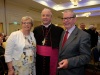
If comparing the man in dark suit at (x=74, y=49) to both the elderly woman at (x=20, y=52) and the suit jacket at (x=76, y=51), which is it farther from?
the elderly woman at (x=20, y=52)

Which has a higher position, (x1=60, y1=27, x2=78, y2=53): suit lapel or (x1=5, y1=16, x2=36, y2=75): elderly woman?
(x1=60, y1=27, x2=78, y2=53): suit lapel

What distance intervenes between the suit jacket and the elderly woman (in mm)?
550

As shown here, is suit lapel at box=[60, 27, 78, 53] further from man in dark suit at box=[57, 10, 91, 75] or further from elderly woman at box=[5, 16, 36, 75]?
elderly woman at box=[5, 16, 36, 75]

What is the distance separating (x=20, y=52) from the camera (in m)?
1.79

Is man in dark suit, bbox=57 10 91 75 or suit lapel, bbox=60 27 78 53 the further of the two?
suit lapel, bbox=60 27 78 53

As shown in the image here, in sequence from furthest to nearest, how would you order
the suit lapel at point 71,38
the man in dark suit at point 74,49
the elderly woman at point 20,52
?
the elderly woman at point 20,52 < the suit lapel at point 71,38 < the man in dark suit at point 74,49

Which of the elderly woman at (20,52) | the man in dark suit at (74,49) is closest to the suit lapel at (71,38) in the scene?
the man in dark suit at (74,49)

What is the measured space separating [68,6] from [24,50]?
704 cm

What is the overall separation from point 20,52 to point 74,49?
0.80m

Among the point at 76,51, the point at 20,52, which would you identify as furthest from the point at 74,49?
the point at 20,52

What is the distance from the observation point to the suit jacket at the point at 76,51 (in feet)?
4.17

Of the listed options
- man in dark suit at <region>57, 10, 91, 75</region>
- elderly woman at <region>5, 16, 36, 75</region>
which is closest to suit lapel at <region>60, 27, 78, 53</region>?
man in dark suit at <region>57, 10, 91, 75</region>

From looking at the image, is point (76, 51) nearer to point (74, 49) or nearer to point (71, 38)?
point (74, 49)

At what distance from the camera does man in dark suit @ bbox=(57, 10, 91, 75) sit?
127cm
